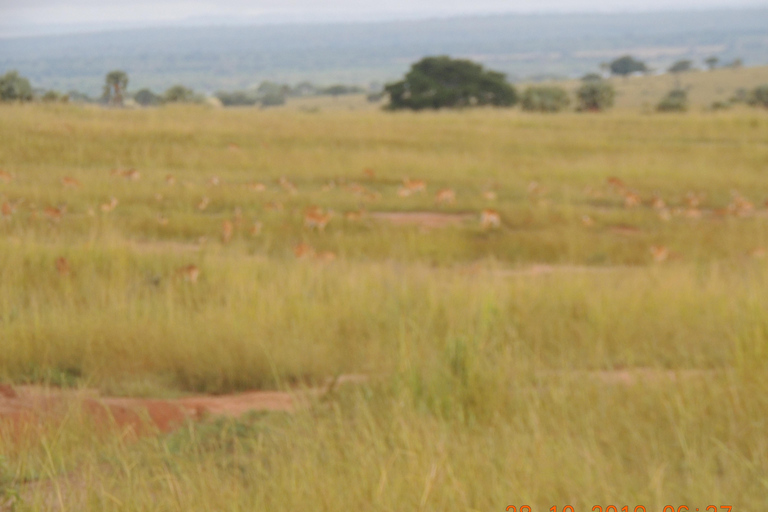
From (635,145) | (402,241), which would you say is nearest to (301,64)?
(635,145)

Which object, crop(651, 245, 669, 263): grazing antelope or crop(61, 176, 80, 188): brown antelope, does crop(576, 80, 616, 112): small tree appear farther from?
crop(61, 176, 80, 188): brown antelope

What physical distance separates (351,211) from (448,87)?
26.8 meters

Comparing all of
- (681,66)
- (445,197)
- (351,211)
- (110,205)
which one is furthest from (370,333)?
(681,66)

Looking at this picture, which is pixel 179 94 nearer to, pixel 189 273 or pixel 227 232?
pixel 227 232

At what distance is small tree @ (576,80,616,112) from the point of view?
38.3 m

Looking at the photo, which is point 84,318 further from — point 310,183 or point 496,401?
point 310,183

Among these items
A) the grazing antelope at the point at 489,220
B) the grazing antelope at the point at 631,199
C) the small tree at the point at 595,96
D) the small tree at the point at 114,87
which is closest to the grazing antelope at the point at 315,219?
the grazing antelope at the point at 489,220

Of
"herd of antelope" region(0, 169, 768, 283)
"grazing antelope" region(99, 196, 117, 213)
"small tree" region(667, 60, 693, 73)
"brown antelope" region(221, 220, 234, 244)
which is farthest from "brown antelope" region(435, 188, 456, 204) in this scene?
"small tree" region(667, 60, 693, 73)

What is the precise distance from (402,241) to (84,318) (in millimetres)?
4530

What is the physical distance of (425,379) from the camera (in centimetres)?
379

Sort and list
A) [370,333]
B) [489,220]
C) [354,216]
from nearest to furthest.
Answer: [370,333] < [489,220] < [354,216]

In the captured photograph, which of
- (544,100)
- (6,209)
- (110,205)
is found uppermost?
(544,100)

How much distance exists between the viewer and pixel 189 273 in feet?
20.6

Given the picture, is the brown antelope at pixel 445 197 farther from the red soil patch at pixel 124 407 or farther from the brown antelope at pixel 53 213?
the red soil patch at pixel 124 407
